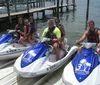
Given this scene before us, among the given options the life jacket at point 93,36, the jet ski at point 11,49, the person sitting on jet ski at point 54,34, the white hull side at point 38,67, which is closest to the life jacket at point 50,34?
the person sitting on jet ski at point 54,34

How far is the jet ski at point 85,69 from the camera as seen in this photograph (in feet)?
14.0

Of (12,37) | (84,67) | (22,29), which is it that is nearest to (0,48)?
(12,37)

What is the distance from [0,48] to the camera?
21.9ft

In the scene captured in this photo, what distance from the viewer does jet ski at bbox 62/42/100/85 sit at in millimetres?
4280

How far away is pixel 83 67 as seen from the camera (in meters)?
4.55

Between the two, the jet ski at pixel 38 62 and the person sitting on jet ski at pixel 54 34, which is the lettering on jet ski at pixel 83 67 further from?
the person sitting on jet ski at pixel 54 34

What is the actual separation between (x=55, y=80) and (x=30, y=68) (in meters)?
0.96

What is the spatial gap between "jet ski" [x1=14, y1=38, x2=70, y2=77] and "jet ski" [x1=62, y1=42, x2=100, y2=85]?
2.42 feet

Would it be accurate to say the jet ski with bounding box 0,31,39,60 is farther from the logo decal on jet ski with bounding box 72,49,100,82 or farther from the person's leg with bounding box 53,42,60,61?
the logo decal on jet ski with bounding box 72,49,100,82

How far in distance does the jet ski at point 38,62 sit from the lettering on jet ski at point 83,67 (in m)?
1.00

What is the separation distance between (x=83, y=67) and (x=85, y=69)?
0.08 m

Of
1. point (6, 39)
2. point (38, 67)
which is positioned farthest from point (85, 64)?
point (6, 39)

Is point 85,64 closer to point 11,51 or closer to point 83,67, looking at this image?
point 83,67

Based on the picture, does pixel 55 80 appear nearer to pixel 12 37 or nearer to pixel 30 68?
pixel 30 68
